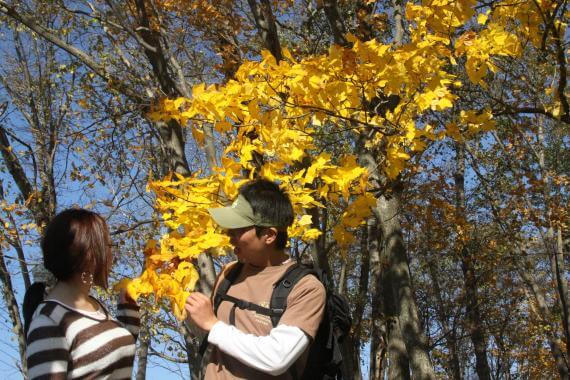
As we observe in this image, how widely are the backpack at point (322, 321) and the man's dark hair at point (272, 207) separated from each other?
0.58 ft

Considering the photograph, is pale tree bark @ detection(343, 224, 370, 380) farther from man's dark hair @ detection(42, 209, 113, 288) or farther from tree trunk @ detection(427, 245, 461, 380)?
man's dark hair @ detection(42, 209, 113, 288)

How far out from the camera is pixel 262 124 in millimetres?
3141

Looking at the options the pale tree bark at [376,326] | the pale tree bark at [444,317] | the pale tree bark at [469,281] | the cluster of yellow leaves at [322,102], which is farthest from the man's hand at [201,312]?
the pale tree bark at [444,317]

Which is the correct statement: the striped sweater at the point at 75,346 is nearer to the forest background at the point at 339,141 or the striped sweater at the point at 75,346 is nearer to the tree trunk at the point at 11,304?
the forest background at the point at 339,141

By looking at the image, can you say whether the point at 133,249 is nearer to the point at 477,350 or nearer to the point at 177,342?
the point at 177,342

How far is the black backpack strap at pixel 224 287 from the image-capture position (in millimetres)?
2230

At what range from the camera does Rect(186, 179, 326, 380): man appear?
1.88 metres

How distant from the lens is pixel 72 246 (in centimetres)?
206

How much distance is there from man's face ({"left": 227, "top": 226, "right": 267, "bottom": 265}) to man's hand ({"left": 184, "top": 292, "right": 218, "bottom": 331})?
270 mm

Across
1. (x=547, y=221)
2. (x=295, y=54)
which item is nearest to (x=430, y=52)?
(x=295, y=54)

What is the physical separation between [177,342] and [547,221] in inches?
348

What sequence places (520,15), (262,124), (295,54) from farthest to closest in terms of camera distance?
(295,54) < (520,15) < (262,124)

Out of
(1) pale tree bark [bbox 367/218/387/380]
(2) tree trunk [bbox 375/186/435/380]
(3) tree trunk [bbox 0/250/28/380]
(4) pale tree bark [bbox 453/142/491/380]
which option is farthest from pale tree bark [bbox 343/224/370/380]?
(3) tree trunk [bbox 0/250/28/380]

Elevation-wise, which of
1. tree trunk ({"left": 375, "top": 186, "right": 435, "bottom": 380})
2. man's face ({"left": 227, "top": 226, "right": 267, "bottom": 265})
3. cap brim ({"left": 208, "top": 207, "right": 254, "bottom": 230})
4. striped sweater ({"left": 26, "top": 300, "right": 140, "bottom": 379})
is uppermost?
tree trunk ({"left": 375, "top": 186, "right": 435, "bottom": 380})
